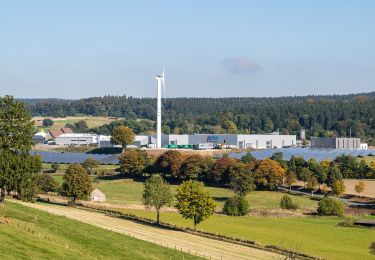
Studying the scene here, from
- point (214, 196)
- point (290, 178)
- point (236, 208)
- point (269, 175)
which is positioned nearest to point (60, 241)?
point (236, 208)

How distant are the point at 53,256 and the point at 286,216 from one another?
62677 millimetres

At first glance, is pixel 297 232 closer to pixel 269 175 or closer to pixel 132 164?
pixel 269 175

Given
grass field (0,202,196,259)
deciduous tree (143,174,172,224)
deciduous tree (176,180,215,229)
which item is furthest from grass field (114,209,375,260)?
grass field (0,202,196,259)

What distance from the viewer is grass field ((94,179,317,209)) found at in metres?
112

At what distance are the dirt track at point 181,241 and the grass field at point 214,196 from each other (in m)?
29.0

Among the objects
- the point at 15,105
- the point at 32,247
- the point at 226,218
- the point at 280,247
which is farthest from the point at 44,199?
the point at 32,247

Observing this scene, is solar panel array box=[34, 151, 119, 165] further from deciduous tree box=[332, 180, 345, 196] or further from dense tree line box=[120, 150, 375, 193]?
deciduous tree box=[332, 180, 345, 196]

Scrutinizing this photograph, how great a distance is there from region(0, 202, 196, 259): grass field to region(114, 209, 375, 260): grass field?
700 inches

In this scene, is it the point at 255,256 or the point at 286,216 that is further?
the point at 286,216

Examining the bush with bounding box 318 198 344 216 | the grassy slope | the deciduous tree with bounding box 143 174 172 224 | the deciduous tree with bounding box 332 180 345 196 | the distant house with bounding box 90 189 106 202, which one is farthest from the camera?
the deciduous tree with bounding box 332 180 345 196

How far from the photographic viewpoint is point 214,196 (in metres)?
121

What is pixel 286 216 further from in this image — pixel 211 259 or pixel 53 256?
pixel 53 256

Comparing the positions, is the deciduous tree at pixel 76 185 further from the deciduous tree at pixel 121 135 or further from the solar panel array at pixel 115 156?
the deciduous tree at pixel 121 135

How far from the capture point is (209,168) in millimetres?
139500
